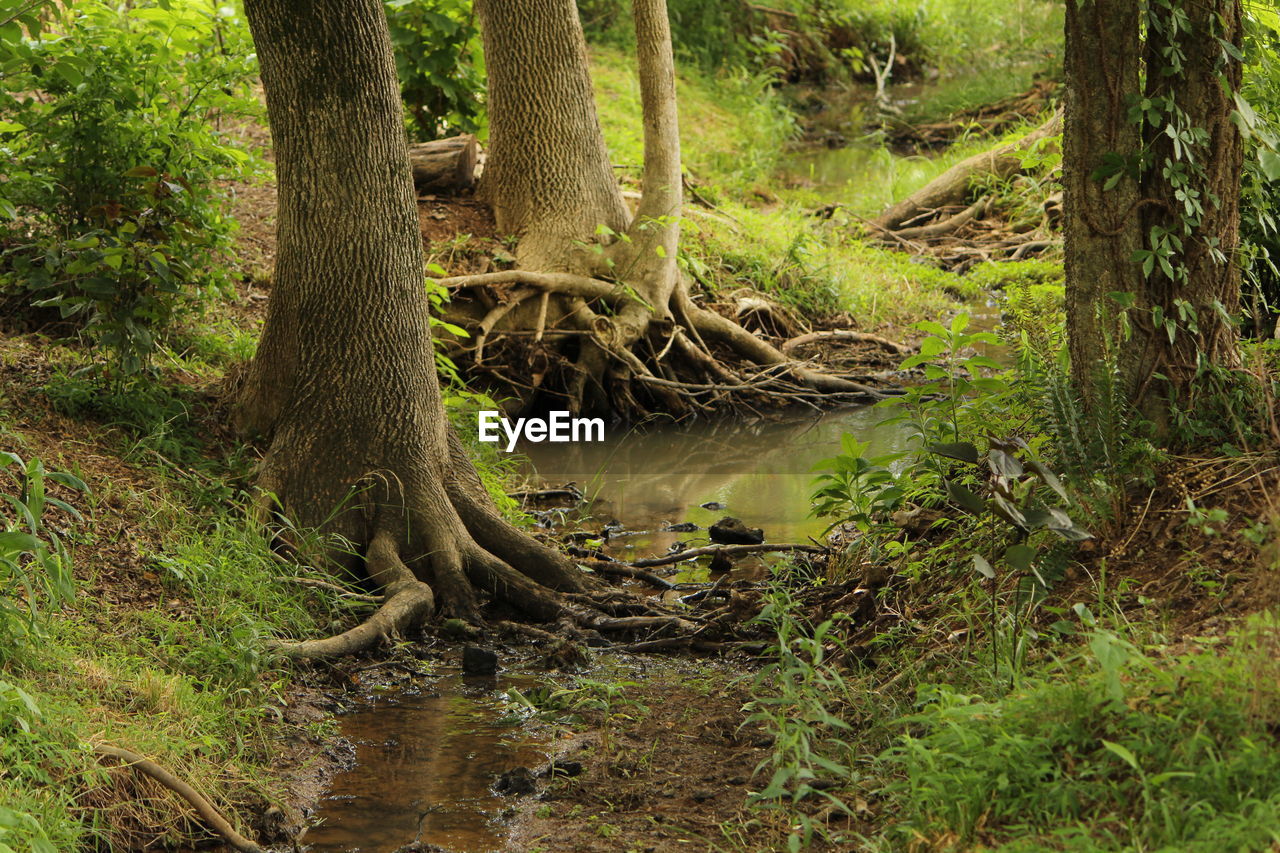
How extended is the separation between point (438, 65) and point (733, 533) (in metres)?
5.06

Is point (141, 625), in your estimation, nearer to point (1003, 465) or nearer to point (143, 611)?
point (143, 611)

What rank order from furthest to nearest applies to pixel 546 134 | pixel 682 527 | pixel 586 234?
pixel 586 234, pixel 546 134, pixel 682 527

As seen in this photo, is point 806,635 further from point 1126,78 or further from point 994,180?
point 994,180

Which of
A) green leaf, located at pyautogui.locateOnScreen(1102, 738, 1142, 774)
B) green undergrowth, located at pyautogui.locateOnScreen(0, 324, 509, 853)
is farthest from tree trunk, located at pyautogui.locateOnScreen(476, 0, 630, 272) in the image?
green leaf, located at pyautogui.locateOnScreen(1102, 738, 1142, 774)

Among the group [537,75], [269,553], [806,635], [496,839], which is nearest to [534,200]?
[537,75]

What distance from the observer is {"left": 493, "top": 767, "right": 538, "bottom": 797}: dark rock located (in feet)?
13.4

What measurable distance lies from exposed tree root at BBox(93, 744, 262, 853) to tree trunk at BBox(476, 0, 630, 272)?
233 inches

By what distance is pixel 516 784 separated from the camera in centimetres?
411

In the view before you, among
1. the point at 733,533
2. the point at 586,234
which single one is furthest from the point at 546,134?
the point at 733,533

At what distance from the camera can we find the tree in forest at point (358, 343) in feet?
18.5

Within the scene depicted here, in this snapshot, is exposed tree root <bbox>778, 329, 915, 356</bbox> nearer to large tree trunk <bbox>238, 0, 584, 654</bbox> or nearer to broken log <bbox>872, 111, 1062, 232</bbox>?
broken log <bbox>872, 111, 1062, 232</bbox>

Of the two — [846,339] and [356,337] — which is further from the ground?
[356,337]

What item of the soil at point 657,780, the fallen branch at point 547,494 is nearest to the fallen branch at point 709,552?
the fallen branch at point 547,494

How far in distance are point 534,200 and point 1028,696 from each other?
6.61 m
